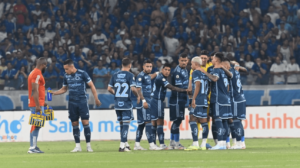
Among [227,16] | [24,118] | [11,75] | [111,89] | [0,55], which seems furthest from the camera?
[227,16]

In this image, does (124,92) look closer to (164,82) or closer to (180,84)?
(164,82)

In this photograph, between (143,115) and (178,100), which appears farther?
(178,100)

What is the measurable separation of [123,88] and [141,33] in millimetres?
12282

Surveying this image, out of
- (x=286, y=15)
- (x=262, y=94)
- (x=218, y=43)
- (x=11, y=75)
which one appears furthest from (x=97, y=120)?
(x=286, y=15)

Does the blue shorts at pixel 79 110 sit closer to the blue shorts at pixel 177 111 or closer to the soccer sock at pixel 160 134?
the soccer sock at pixel 160 134

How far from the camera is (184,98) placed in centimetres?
1473

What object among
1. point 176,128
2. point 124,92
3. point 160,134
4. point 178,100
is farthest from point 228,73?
point 124,92

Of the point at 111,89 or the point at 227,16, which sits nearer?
the point at 111,89

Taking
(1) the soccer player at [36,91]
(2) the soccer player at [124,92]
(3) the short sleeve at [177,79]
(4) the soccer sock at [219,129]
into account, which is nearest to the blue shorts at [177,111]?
(3) the short sleeve at [177,79]

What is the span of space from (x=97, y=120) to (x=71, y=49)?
18.2ft

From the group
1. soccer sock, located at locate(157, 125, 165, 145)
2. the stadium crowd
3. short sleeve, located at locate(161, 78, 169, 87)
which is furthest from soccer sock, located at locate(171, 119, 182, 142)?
the stadium crowd

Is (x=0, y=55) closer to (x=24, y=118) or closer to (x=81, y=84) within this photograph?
(x=24, y=118)

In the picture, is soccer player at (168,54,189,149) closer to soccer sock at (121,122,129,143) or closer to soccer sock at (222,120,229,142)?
soccer sock at (222,120,229,142)

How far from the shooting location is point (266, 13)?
27.3 m
